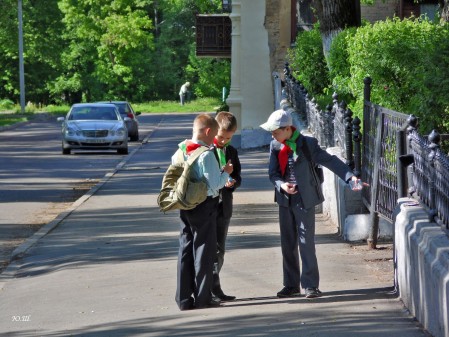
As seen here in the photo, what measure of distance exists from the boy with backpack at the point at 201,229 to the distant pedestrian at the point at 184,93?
3016 inches

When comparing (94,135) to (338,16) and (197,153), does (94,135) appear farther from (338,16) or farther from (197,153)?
(197,153)

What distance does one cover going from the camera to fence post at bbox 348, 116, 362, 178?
1331 cm

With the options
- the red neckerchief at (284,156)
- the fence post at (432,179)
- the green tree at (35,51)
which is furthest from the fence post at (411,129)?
the green tree at (35,51)

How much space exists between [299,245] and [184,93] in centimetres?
7980

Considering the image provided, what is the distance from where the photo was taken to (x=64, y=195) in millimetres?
21812

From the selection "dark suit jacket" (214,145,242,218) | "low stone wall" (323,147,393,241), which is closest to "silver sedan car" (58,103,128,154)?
"low stone wall" (323,147,393,241)

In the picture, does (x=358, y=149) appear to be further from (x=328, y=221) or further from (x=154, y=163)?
(x=154, y=163)

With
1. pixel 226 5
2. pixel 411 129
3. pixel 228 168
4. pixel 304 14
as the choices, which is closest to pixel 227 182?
pixel 228 168

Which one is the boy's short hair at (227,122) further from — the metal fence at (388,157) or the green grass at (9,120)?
the green grass at (9,120)

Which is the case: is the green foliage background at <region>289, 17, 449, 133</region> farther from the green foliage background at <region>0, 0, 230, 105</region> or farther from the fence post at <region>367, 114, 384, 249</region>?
the green foliage background at <region>0, 0, 230, 105</region>

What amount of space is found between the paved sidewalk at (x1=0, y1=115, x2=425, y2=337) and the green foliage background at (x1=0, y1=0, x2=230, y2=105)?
72884 millimetres

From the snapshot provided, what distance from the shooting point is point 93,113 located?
3581 centimetres

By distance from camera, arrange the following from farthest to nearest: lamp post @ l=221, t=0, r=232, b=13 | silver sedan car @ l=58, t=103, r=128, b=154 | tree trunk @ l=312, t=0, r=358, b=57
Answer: lamp post @ l=221, t=0, r=232, b=13, silver sedan car @ l=58, t=103, r=128, b=154, tree trunk @ l=312, t=0, r=358, b=57

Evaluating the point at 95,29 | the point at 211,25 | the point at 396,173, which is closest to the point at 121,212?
the point at 396,173
